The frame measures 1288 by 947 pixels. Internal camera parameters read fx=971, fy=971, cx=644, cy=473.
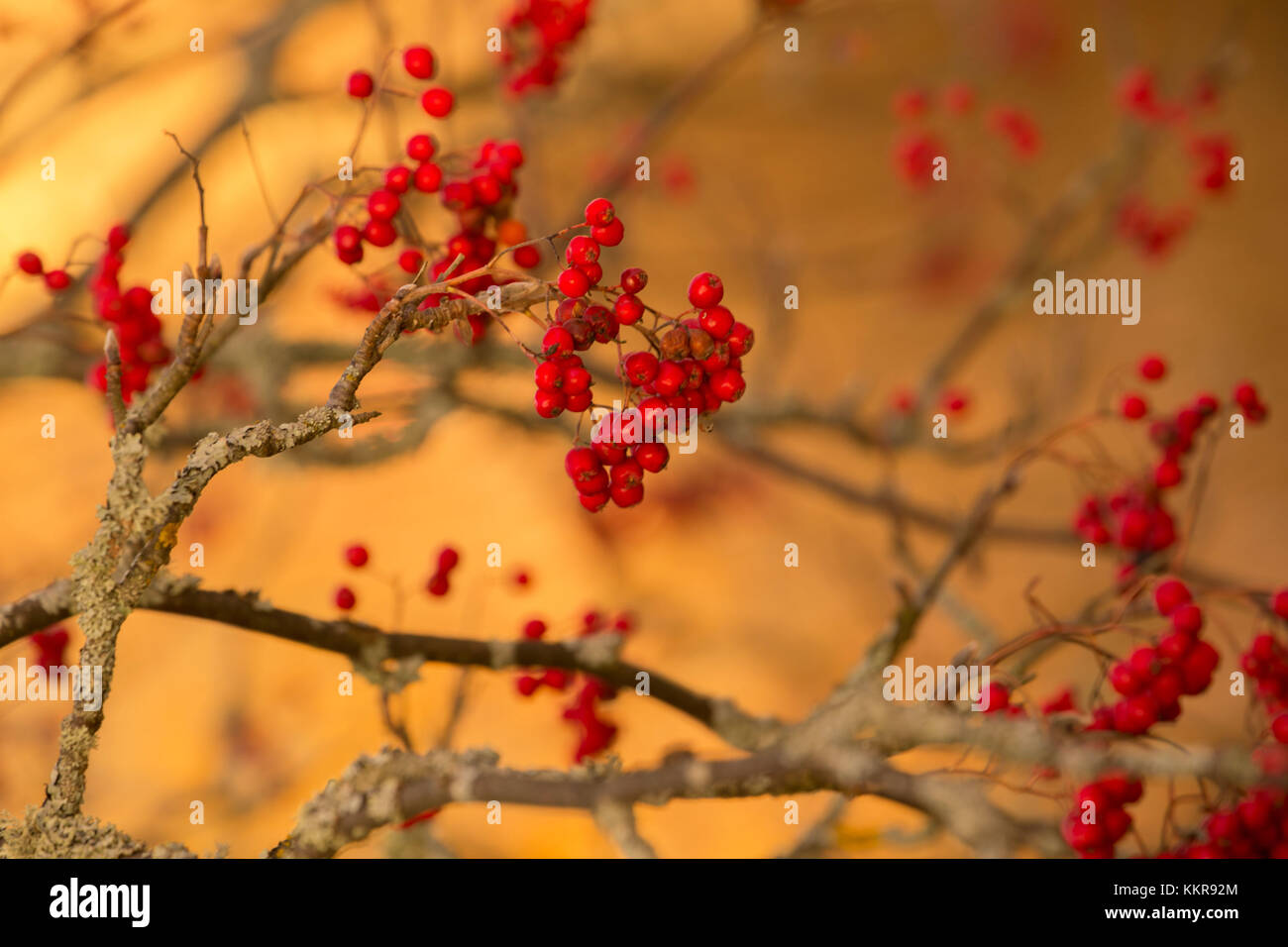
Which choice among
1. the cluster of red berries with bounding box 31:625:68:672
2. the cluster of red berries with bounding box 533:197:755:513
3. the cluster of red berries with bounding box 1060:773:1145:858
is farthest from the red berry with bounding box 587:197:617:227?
the cluster of red berries with bounding box 31:625:68:672

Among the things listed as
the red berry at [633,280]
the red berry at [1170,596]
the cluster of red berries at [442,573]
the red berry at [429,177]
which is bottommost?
the red berry at [1170,596]

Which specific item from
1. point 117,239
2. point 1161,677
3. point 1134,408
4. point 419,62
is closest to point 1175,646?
point 1161,677

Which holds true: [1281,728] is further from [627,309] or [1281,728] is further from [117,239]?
[117,239]

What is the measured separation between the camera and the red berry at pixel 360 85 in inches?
29.1

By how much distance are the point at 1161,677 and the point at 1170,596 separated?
71 mm

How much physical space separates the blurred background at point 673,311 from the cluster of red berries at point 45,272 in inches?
15.3

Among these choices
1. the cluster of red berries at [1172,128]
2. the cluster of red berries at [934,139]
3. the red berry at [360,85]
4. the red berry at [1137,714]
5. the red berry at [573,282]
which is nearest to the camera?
the red berry at [573,282]

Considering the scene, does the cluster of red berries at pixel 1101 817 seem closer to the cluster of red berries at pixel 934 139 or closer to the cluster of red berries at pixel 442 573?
the cluster of red berries at pixel 442 573

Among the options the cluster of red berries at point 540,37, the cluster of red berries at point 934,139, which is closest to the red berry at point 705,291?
the cluster of red berries at point 540,37

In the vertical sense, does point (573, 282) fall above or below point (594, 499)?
above

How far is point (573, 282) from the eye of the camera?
51 centimetres

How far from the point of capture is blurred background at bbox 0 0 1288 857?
1.73m

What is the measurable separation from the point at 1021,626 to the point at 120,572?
7.81 feet
